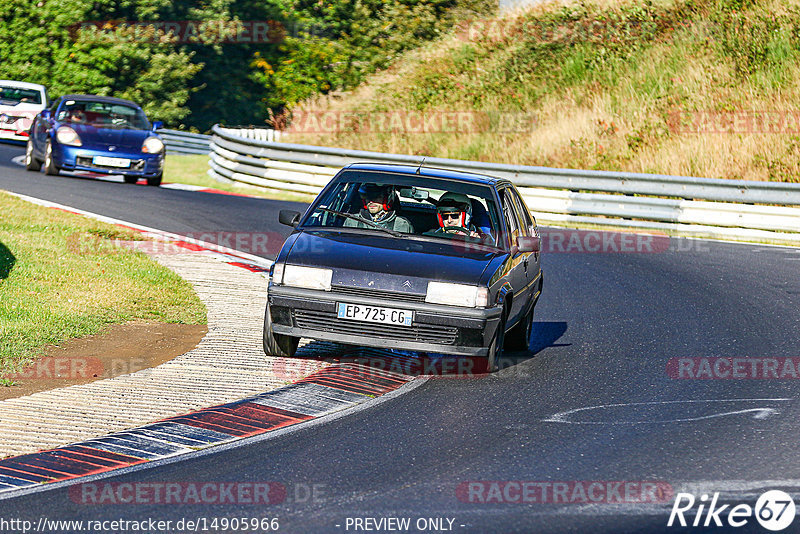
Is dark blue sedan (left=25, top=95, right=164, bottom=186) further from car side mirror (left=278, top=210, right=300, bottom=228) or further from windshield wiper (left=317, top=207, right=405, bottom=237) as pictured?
windshield wiper (left=317, top=207, right=405, bottom=237)

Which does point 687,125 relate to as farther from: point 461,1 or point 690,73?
point 461,1

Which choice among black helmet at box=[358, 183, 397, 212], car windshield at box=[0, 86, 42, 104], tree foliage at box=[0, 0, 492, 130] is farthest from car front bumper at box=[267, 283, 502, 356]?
tree foliage at box=[0, 0, 492, 130]

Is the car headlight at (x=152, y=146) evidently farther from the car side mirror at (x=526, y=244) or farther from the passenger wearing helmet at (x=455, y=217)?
the car side mirror at (x=526, y=244)

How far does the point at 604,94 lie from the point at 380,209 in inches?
807

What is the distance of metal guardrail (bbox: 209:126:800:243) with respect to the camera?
1877cm

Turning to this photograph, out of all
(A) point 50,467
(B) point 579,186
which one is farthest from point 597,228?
(A) point 50,467

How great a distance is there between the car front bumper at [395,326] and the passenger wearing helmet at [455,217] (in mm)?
1057

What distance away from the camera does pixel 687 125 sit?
25922 mm

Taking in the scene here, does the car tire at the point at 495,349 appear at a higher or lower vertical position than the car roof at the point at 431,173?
lower

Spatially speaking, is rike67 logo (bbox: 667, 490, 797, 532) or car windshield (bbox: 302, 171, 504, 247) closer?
rike67 logo (bbox: 667, 490, 797, 532)

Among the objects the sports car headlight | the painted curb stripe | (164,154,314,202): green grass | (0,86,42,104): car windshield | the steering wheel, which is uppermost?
(0,86,42,104): car windshield

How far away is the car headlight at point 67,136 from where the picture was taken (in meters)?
21.2

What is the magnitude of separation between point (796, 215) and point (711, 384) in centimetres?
1082

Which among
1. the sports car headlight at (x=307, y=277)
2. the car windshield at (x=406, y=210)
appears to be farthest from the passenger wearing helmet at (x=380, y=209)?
the sports car headlight at (x=307, y=277)
